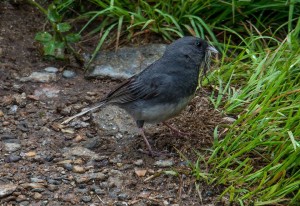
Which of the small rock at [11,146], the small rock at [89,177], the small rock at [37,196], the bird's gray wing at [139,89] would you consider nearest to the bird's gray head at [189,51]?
the bird's gray wing at [139,89]

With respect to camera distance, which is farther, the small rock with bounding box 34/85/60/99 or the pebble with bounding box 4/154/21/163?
the small rock with bounding box 34/85/60/99

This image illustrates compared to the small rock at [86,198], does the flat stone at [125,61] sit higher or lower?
higher

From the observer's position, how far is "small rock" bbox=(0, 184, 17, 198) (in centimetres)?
378

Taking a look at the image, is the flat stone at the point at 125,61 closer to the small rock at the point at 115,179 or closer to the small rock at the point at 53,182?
the small rock at the point at 115,179

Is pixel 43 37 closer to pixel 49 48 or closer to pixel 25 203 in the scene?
pixel 49 48

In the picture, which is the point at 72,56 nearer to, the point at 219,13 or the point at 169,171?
the point at 219,13

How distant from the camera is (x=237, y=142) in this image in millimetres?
4086

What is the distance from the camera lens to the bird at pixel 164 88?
13.9 feet

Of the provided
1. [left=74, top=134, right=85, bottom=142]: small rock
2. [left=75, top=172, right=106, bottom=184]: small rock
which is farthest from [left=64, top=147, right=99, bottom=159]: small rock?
[left=75, top=172, right=106, bottom=184]: small rock

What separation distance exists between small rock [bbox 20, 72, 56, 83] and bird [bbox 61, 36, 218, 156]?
72 centimetres

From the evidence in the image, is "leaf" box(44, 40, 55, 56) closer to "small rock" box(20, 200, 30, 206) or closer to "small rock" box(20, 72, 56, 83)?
"small rock" box(20, 72, 56, 83)

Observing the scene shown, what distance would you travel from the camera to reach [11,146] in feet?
14.2

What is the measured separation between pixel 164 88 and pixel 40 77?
4.48 feet

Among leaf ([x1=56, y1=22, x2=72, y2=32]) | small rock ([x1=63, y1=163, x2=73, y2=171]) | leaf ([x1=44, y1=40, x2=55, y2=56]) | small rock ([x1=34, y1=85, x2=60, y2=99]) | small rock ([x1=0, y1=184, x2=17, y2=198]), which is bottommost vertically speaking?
small rock ([x1=34, y1=85, x2=60, y2=99])
